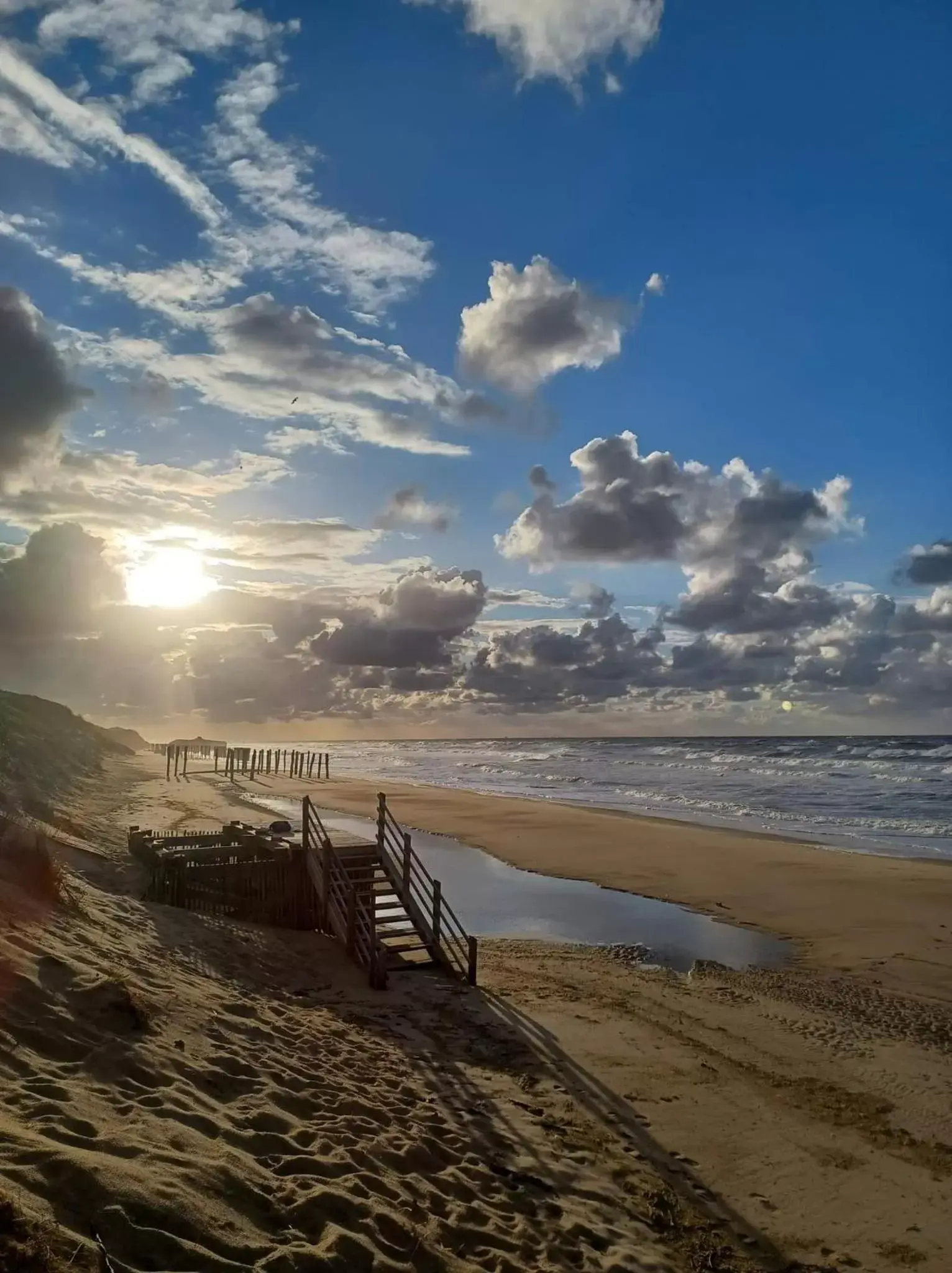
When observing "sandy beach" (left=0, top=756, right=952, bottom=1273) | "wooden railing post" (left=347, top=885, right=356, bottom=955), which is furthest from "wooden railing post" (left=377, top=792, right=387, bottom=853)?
"sandy beach" (left=0, top=756, right=952, bottom=1273)

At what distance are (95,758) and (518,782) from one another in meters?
28.5

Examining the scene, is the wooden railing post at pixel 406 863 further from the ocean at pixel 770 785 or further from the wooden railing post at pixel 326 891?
the ocean at pixel 770 785

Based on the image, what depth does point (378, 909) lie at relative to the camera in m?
15.3

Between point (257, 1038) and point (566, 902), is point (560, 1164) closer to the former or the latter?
point (257, 1038)

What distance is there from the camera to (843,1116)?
30.9 ft

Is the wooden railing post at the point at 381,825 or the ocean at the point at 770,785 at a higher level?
the wooden railing post at the point at 381,825

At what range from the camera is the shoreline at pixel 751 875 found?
1725 cm

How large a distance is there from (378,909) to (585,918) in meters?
6.56

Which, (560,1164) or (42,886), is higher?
(42,886)

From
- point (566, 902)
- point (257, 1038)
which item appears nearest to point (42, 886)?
point (257, 1038)

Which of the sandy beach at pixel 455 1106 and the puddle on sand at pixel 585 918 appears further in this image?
the puddle on sand at pixel 585 918

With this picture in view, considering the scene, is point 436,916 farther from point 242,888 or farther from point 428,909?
point 242,888

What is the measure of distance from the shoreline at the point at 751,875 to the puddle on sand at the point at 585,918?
650 millimetres

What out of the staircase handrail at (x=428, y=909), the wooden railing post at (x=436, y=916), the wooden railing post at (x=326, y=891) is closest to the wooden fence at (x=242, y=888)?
the wooden railing post at (x=326, y=891)
